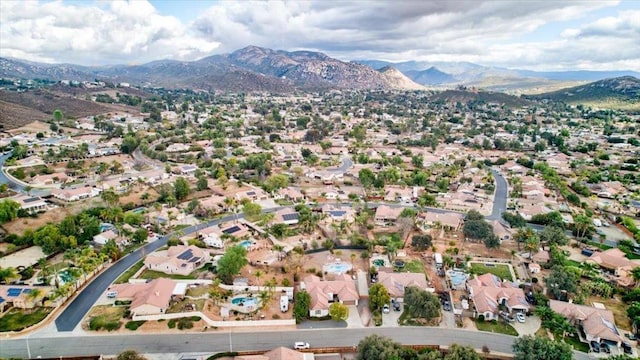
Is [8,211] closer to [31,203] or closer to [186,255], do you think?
[31,203]

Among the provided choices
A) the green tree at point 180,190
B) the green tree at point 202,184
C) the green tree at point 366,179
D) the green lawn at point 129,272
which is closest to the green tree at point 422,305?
the green lawn at point 129,272

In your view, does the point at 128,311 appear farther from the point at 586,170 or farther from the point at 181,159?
the point at 586,170

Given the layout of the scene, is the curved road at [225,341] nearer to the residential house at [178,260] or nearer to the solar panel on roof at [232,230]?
the residential house at [178,260]

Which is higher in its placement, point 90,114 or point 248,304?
point 90,114

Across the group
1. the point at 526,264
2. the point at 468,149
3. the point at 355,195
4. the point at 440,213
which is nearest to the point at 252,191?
the point at 355,195

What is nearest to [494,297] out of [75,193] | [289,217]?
[289,217]

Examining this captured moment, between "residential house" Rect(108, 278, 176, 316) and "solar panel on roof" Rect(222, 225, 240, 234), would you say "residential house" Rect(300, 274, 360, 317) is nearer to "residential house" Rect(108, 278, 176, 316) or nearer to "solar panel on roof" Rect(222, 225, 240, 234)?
"residential house" Rect(108, 278, 176, 316)

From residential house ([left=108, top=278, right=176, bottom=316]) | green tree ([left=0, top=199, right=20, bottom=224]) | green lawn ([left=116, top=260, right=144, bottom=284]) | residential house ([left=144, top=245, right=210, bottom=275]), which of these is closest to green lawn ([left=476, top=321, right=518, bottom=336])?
residential house ([left=108, top=278, right=176, bottom=316])
